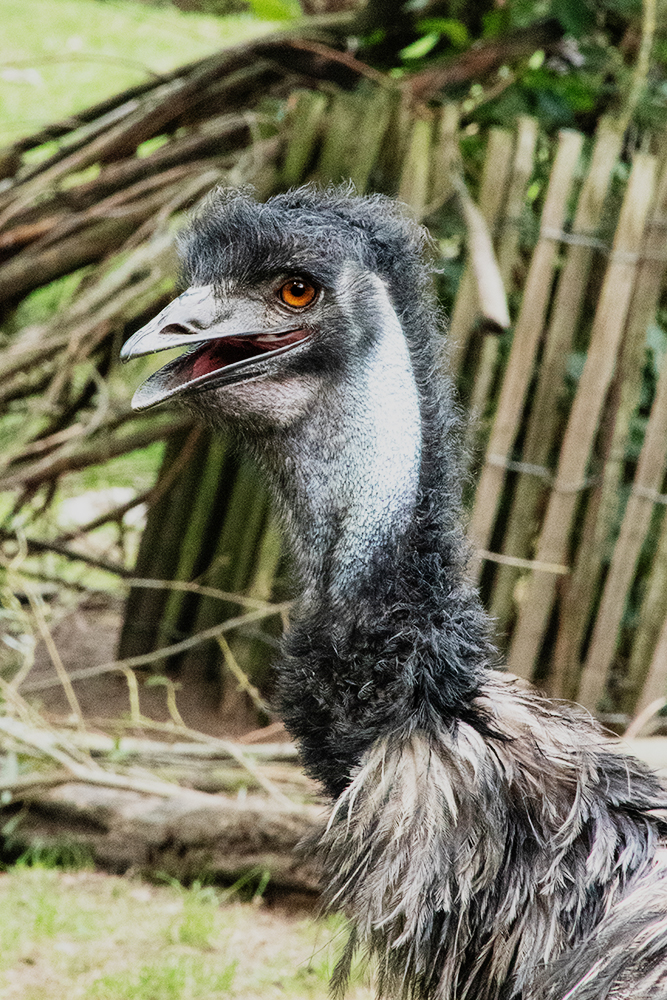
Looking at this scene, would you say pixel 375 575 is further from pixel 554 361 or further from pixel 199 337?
pixel 554 361

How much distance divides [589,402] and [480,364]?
0.45 meters

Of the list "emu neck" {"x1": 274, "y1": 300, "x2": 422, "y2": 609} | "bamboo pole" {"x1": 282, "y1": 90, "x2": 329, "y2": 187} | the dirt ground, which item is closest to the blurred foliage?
"bamboo pole" {"x1": 282, "y1": 90, "x2": 329, "y2": 187}

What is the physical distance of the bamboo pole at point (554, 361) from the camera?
421 centimetres

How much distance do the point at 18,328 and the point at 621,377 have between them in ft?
9.20

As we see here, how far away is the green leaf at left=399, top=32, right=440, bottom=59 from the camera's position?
5551 millimetres

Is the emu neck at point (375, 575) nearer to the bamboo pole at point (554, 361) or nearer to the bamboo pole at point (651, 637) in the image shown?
the bamboo pole at point (554, 361)

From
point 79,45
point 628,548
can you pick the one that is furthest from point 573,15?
point 79,45

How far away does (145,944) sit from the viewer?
11.4 feet

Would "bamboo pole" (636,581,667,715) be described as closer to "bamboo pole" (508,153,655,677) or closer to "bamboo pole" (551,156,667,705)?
"bamboo pole" (551,156,667,705)

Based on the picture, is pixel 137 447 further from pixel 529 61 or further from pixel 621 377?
pixel 529 61

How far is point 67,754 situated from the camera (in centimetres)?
410

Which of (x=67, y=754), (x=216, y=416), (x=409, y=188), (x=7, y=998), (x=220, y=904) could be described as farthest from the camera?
(x=409, y=188)

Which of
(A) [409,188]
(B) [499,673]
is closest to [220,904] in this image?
(B) [499,673]

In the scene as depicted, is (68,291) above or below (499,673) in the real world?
above
